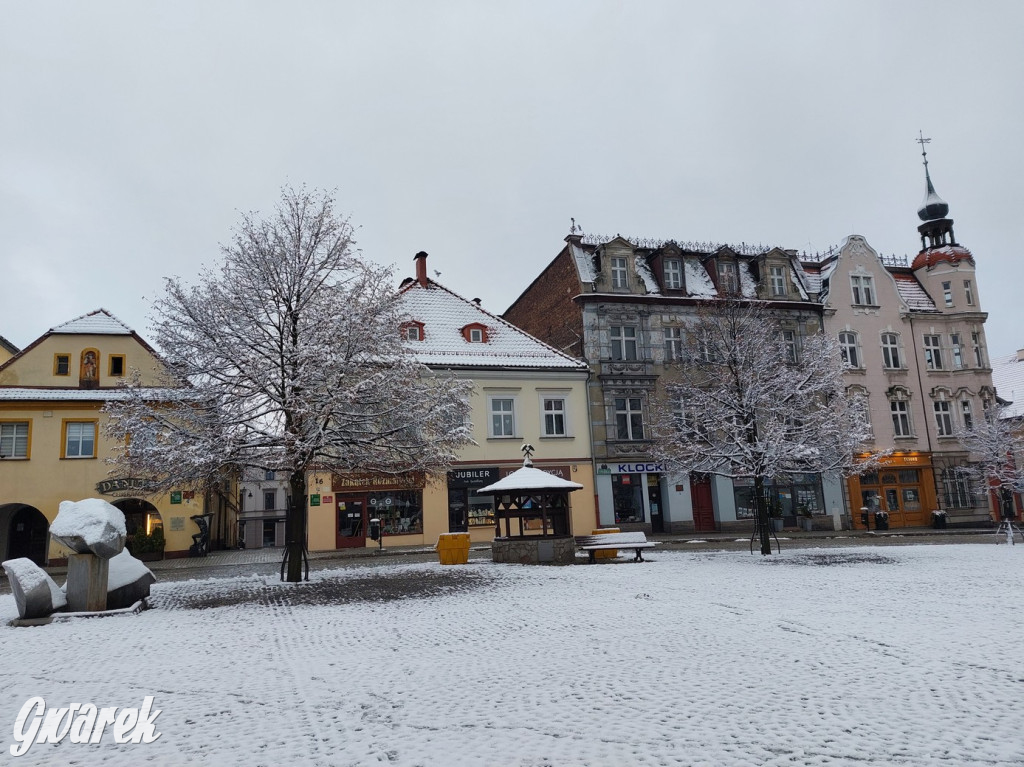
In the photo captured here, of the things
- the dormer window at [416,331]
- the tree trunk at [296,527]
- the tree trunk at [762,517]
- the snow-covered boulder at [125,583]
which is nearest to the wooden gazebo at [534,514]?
the tree trunk at [762,517]

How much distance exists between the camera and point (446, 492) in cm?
3042

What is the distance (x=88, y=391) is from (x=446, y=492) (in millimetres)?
14336

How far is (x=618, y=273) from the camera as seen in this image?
35.2m

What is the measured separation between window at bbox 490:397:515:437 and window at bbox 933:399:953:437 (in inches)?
909

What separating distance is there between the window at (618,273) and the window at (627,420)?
5650mm

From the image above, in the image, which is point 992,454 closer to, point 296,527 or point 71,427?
point 296,527

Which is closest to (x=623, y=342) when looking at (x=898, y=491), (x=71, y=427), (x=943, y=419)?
(x=898, y=491)

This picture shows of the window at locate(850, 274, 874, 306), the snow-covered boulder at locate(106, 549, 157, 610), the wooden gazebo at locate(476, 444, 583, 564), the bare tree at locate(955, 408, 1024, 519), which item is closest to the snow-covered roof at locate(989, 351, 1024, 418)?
the bare tree at locate(955, 408, 1024, 519)

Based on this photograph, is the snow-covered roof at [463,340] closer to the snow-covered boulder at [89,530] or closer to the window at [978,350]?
the snow-covered boulder at [89,530]

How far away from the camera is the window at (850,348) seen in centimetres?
3738

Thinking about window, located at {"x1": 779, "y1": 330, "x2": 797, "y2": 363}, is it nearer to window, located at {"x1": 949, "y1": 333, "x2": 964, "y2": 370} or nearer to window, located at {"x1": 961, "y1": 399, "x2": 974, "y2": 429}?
window, located at {"x1": 949, "y1": 333, "x2": 964, "y2": 370}

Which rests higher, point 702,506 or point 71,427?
point 71,427

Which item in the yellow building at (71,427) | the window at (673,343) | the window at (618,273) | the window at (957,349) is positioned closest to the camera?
the yellow building at (71,427)

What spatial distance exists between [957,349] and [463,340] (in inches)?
1065
